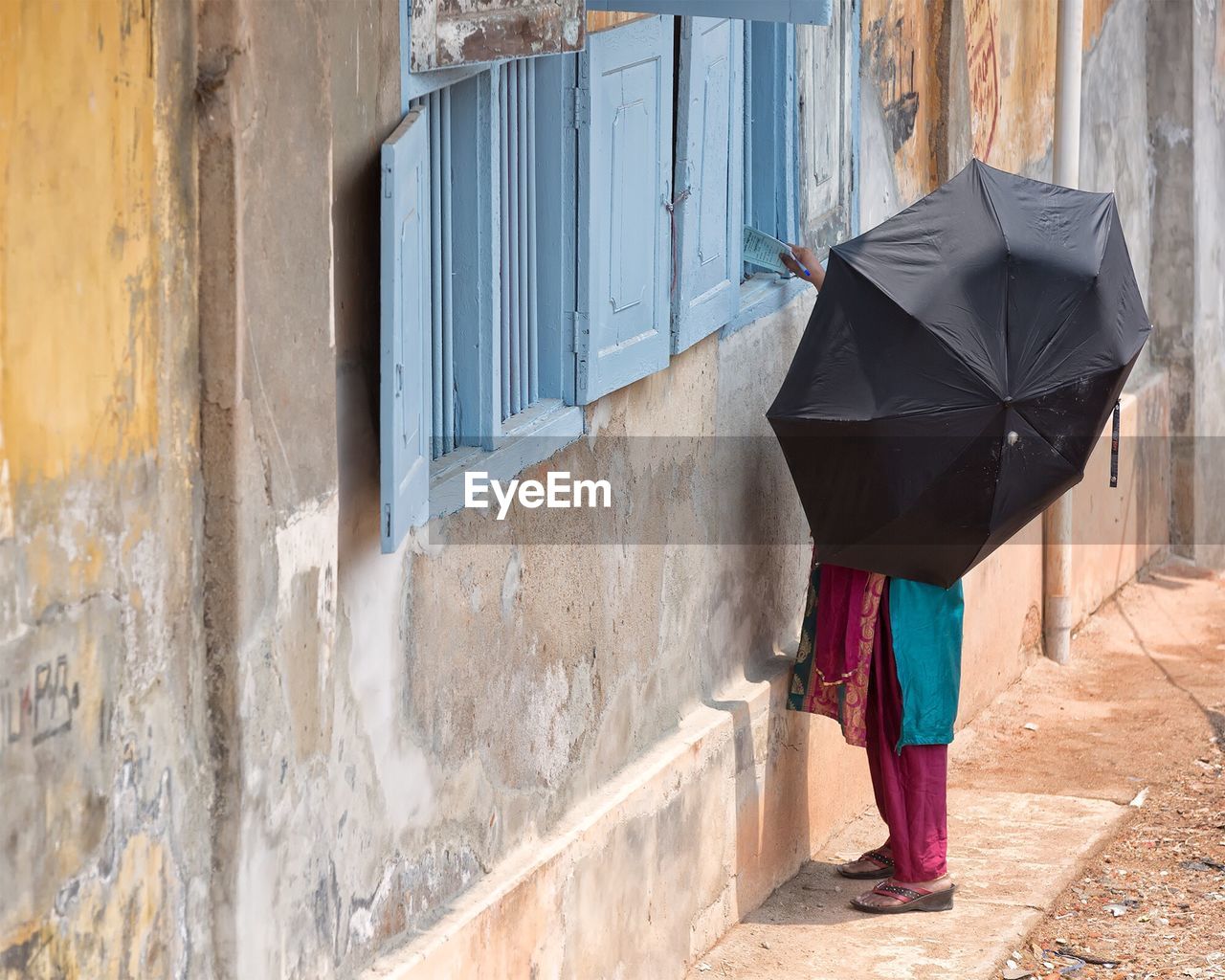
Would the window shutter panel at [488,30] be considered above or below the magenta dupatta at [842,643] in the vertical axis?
above

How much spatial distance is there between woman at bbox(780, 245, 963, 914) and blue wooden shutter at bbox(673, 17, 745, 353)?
32 centimetres

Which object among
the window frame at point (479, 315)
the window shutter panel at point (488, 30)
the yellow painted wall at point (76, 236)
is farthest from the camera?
the window frame at point (479, 315)

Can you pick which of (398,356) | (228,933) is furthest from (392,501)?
(228,933)

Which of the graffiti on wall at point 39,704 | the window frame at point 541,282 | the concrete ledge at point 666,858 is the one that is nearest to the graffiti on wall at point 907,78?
the window frame at point 541,282

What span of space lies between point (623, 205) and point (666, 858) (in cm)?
179

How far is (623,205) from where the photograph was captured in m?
4.91

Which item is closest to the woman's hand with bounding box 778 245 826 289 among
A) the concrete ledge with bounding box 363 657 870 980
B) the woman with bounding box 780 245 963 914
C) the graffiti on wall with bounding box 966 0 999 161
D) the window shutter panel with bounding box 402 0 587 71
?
the woman with bounding box 780 245 963 914

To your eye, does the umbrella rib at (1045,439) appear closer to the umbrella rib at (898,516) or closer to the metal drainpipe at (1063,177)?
the umbrella rib at (898,516)

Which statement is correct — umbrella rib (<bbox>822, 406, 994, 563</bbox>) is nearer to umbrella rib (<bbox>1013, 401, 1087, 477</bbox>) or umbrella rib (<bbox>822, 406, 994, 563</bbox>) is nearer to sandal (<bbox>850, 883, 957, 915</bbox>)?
umbrella rib (<bbox>1013, 401, 1087, 477</bbox>)

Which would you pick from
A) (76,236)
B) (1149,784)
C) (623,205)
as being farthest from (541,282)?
(1149,784)

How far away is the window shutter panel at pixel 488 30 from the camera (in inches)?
151

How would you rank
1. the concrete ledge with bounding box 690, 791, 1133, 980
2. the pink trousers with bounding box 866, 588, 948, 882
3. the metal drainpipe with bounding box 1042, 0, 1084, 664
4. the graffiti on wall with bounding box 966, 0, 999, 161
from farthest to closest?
the metal drainpipe with bounding box 1042, 0, 1084, 664, the graffiti on wall with bounding box 966, 0, 999, 161, the pink trousers with bounding box 866, 588, 948, 882, the concrete ledge with bounding box 690, 791, 1133, 980

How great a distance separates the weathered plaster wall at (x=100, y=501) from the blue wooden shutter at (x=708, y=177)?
2.38 meters

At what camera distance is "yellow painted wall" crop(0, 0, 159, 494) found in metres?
2.68
